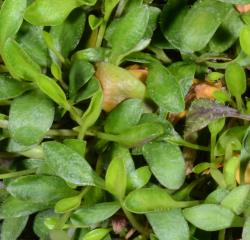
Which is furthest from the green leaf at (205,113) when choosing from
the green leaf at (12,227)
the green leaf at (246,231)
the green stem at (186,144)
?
the green leaf at (12,227)

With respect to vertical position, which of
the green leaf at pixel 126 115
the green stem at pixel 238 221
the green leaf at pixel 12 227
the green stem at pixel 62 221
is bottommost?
the green leaf at pixel 12 227

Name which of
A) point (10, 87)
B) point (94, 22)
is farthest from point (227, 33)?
point (10, 87)

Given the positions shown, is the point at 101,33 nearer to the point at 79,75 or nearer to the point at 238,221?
the point at 79,75

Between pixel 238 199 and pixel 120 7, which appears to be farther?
pixel 120 7

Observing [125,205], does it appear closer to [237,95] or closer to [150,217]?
[150,217]

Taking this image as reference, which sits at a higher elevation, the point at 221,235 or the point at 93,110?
the point at 93,110

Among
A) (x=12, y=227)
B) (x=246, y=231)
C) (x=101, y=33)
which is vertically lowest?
(x=12, y=227)

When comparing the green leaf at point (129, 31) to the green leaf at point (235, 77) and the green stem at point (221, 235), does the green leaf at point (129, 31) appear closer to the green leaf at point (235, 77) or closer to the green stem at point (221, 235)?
the green leaf at point (235, 77)
